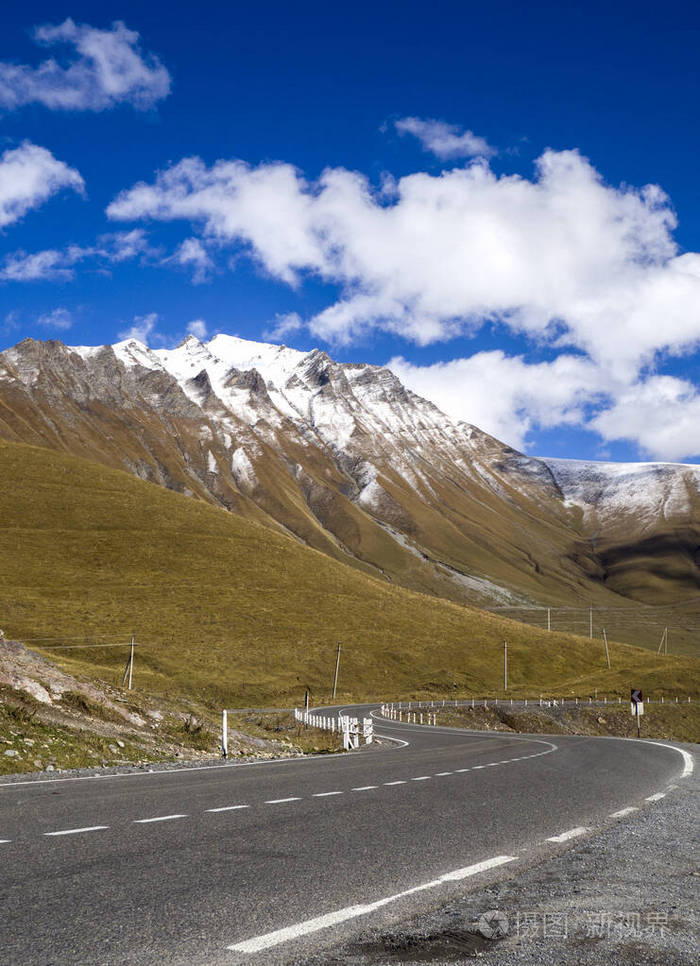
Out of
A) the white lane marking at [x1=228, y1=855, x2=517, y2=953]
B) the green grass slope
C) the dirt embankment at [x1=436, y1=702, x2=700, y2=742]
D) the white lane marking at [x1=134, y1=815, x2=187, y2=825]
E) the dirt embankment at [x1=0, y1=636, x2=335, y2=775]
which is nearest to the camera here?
the white lane marking at [x1=228, y1=855, x2=517, y2=953]

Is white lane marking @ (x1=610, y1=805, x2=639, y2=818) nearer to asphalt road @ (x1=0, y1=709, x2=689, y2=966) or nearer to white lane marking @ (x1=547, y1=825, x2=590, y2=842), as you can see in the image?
asphalt road @ (x1=0, y1=709, x2=689, y2=966)

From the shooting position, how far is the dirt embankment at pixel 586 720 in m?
65.2

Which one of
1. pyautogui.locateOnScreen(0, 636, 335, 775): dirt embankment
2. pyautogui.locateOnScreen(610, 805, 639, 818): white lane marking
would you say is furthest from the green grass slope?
pyautogui.locateOnScreen(610, 805, 639, 818): white lane marking

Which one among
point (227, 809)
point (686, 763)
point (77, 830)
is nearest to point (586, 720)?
point (686, 763)

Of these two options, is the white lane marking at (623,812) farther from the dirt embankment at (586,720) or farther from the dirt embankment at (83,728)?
the dirt embankment at (586,720)

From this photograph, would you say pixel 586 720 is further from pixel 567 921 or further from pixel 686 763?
pixel 567 921

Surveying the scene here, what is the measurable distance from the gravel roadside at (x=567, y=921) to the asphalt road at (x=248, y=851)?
34 centimetres

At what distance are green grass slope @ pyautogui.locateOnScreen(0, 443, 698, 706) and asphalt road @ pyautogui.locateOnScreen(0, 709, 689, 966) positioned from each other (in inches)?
1944

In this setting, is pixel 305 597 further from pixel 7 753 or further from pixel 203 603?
pixel 7 753

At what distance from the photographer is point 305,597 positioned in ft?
332

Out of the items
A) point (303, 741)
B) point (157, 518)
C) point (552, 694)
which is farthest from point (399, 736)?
point (157, 518)

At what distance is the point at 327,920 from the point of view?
6219 millimetres

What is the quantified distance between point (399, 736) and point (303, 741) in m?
5.29

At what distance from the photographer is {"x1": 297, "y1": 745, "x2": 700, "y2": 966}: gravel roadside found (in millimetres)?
5465
